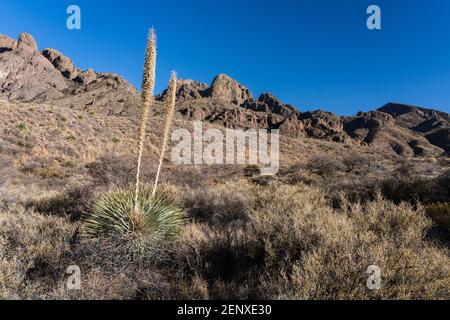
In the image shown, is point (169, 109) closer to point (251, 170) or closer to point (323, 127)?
point (251, 170)

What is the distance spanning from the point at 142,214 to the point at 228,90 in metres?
110

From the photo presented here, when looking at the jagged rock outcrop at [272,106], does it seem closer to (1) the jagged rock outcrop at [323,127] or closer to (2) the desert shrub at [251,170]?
(1) the jagged rock outcrop at [323,127]

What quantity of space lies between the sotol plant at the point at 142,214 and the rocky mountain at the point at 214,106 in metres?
45.1

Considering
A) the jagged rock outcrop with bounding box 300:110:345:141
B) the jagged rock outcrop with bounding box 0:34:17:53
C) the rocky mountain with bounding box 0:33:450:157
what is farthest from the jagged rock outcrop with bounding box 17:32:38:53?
the jagged rock outcrop with bounding box 300:110:345:141

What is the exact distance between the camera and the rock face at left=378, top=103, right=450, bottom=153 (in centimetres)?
7869

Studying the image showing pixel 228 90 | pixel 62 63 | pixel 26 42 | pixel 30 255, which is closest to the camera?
pixel 30 255

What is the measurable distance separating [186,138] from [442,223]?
76.8ft

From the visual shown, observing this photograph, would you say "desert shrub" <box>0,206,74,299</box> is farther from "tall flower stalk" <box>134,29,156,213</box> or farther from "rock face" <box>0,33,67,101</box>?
"rock face" <box>0,33,67,101</box>

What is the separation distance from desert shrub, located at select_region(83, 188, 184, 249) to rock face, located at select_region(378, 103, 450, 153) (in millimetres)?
86975

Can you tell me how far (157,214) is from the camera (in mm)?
4969

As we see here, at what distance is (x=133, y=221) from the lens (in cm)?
467

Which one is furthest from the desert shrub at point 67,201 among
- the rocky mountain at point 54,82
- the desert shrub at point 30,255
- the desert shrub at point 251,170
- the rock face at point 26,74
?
the rock face at point 26,74

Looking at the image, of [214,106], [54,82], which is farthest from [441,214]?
[54,82]

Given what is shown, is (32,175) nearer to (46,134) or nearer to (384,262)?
(46,134)
